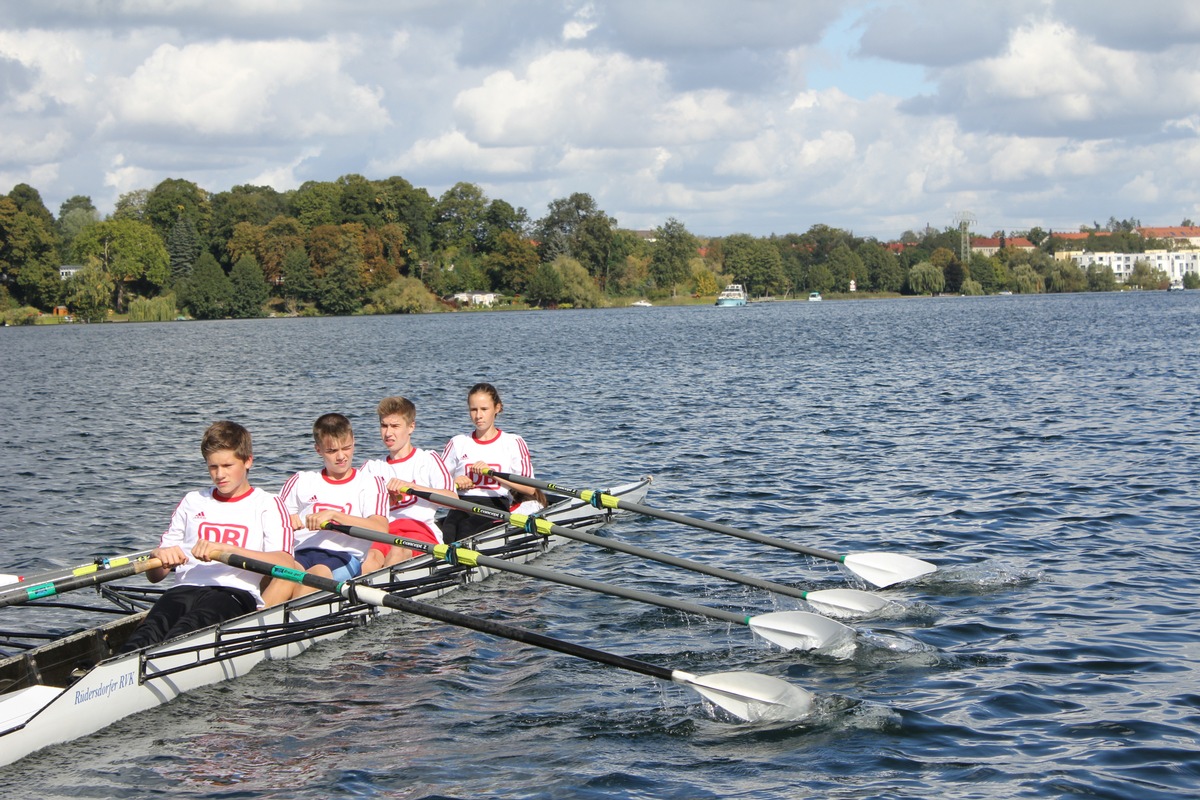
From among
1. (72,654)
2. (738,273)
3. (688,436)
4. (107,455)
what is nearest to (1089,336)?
(688,436)

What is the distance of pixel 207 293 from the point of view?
4247 inches

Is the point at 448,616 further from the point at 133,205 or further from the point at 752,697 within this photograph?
the point at 133,205

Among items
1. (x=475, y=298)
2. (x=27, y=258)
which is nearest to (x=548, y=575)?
(x=27, y=258)

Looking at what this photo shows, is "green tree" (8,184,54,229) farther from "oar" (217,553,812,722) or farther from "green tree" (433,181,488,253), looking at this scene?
"oar" (217,553,812,722)

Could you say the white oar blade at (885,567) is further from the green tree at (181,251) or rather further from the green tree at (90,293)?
the green tree at (181,251)

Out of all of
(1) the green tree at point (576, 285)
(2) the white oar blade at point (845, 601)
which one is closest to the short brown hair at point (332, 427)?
(2) the white oar blade at point (845, 601)

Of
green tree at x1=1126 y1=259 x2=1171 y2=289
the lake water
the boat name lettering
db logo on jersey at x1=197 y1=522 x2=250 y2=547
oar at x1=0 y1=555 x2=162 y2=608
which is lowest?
the lake water

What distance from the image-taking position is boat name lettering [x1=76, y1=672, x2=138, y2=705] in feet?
24.7

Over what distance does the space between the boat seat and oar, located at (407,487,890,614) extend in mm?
3906

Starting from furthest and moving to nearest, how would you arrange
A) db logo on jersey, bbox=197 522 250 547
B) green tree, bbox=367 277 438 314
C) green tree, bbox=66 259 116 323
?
green tree, bbox=367 277 438 314 → green tree, bbox=66 259 116 323 → db logo on jersey, bbox=197 522 250 547

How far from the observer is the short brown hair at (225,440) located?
8094 mm

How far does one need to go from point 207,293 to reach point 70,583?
105479 mm

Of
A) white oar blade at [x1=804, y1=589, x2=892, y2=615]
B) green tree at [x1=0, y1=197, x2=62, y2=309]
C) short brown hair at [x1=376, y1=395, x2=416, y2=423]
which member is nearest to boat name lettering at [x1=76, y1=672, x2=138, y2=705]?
short brown hair at [x1=376, y1=395, x2=416, y2=423]

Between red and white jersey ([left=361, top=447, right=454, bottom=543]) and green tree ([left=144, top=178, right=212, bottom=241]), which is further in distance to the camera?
green tree ([left=144, top=178, right=212, bottom=241])
